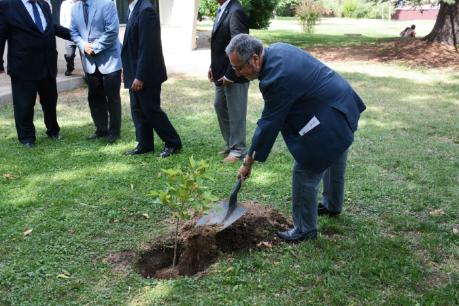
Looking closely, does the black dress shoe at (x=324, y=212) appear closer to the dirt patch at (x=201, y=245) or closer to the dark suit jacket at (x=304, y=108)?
the dirt patch at (x=201, y=245)

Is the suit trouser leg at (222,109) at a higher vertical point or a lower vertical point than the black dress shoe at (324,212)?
higher

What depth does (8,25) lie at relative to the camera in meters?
5.84

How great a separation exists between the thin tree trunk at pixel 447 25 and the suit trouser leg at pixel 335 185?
37.3 feet

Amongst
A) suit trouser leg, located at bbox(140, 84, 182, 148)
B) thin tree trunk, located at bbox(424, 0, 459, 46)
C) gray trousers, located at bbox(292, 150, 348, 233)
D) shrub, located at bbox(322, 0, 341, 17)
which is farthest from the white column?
shrub, located at bbox(322, 0, 341, 17)

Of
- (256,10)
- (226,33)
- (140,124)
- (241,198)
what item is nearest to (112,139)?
(140,124)

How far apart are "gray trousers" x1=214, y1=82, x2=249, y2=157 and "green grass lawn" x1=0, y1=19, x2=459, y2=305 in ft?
1.01

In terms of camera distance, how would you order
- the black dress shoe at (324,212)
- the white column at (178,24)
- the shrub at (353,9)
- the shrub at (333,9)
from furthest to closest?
1. the shrub at (353,9)
2. the shrub at (333,9)
3. the white column at (178,24)
4. the black dress shoe at (324,212)

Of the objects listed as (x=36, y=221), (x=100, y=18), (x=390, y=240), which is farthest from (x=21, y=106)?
(x=390, y=240)

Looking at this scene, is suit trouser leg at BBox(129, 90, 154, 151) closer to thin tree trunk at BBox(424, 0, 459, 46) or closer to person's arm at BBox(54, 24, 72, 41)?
person's arm at BBox(54, 24, 72, 41)

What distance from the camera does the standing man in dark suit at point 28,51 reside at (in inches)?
229

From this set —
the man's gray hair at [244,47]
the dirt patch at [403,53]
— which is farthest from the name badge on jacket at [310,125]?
the dirt patch at [403,53]

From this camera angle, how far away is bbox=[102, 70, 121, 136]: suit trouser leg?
239 inches

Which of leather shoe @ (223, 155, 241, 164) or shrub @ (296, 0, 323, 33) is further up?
shrub @ (296, 0, 323, 33)

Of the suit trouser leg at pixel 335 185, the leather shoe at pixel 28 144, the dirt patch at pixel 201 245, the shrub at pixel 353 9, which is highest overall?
the shrub at pixel 353 9
